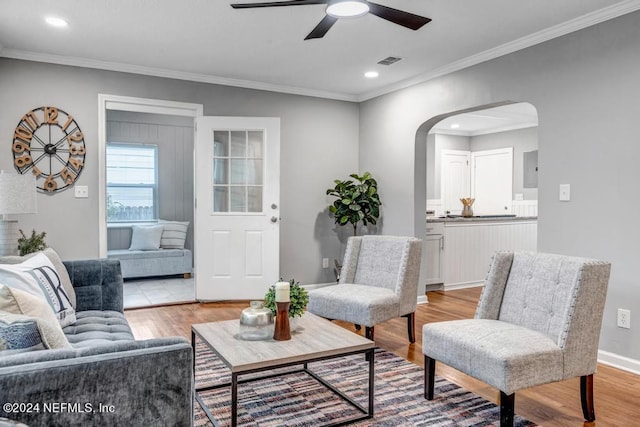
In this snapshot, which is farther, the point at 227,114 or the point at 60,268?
the point at 227,114

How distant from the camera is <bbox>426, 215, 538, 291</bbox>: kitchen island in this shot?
17.8ft

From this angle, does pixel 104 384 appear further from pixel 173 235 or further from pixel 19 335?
pixel 173 235

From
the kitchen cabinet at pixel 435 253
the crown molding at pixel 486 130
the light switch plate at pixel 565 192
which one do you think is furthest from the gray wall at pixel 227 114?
the light switch plate at pixel 565 192

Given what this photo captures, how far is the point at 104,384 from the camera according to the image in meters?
1.18

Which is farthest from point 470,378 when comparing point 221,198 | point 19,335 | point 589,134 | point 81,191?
point 81,191

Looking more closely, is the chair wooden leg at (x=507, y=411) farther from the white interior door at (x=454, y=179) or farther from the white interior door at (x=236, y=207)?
the white interior door at (x=454, y=179)

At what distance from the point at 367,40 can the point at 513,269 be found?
88.4 inches

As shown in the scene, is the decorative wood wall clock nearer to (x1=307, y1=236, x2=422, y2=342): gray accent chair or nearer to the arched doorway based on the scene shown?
(x1=307, y1=236, x2=422, y2=342): gray accent chair

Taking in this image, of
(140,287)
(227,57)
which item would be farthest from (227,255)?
(227,57)

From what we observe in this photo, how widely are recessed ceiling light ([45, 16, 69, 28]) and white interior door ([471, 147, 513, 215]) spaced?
6537 millimetres

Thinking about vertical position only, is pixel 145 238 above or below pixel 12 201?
below

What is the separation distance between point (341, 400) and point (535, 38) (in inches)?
122

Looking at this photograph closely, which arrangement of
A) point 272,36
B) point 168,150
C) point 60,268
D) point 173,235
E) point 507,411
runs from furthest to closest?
1. point 168,150
2. point 173,235
3. point 272,36
4. point 60,268
5. point 507,411

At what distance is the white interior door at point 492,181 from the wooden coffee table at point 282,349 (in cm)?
598
